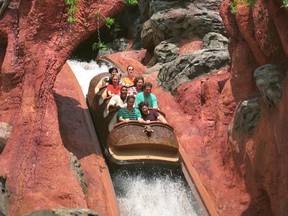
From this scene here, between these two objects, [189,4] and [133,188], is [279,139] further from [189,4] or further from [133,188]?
[189,4]

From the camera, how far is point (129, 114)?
10523mm

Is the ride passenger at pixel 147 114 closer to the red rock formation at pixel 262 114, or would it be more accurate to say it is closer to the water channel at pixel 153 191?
the water channel at pixel 153 191

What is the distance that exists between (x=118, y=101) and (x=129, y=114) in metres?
0.53

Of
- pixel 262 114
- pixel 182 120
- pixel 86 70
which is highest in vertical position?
pixel 262 114

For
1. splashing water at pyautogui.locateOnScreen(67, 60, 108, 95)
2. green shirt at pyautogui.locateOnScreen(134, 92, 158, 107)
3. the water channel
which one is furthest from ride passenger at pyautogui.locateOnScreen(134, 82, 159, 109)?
splashing water at pyautogui.locateOnScreen(67, 60, 108, 95)

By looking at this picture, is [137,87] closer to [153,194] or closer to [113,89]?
[113,89]

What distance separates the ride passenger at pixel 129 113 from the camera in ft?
34.3

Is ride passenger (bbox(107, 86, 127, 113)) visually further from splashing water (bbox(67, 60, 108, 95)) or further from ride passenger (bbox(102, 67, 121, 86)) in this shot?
splashing water (bbox(67, 60, 108, 95))

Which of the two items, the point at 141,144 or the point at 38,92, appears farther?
the point at 141,144

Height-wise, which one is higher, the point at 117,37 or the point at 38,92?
the point at 38,92

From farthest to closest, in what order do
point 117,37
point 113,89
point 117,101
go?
point 117,37, point 113,89, point 117,101

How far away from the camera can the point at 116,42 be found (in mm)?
21531

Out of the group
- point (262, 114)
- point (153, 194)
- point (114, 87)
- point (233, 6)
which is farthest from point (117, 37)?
point (262, 114)

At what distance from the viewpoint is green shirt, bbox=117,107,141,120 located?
1052 cm
